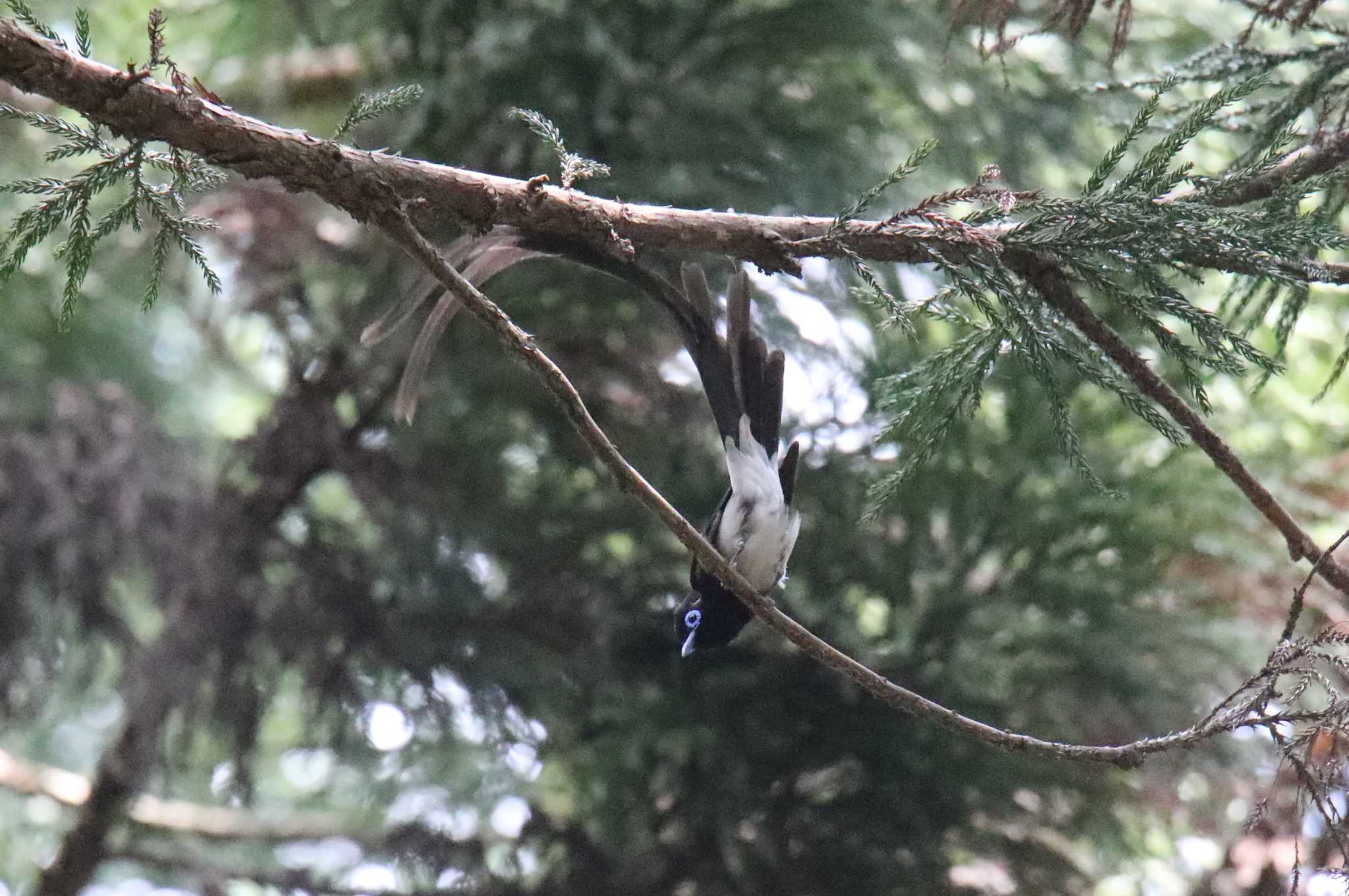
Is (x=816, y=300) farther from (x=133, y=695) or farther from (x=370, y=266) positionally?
(x=133, y=695)

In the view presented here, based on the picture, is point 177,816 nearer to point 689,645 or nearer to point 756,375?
point 689,645

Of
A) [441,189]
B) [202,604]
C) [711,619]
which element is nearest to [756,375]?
[711,619]

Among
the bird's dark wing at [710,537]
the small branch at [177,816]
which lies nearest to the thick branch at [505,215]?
the bird's dark wing at [710,537]

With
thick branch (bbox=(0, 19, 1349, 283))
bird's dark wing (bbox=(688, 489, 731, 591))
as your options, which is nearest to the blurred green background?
bird's dark wing (bbox=(688, 489, 731, 591))

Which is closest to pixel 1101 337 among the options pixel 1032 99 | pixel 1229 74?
pixel 1229 74

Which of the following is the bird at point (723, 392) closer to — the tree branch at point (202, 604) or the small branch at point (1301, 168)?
the small branch at point (1301, 168)

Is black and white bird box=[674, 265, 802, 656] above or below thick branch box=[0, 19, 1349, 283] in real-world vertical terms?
above

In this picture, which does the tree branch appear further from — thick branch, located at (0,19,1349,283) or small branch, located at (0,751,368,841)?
thick branch, located at (0,19,1349,283)
